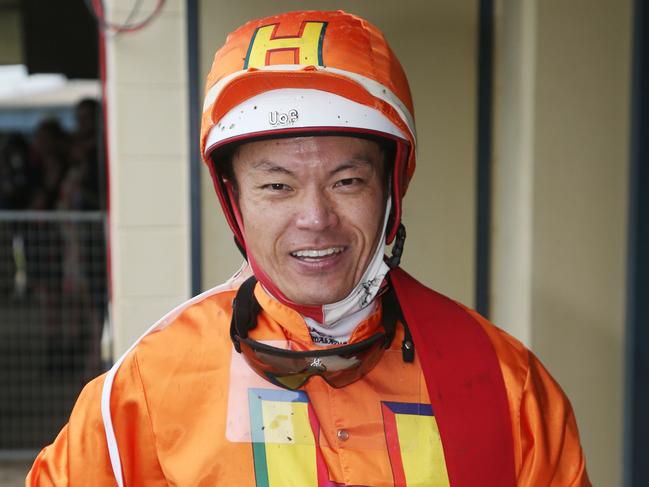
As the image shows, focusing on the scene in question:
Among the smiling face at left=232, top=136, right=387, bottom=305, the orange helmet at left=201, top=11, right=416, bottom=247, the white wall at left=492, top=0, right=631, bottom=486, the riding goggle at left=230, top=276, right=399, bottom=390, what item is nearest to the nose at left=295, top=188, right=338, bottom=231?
the smiling face at left=232, top=136, right=387, bottom=305

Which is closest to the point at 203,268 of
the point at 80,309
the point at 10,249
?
the point at 80,309

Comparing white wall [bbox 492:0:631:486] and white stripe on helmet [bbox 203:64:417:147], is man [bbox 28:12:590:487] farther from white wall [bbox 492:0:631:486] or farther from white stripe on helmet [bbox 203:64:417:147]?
white wall [bbox 492:0:631:486]

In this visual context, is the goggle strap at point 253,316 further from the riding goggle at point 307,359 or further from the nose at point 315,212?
the nose at point 315,212

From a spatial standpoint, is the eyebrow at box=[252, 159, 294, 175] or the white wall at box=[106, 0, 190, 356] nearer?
the eyebrow at box=[252, 159, 294, 175]

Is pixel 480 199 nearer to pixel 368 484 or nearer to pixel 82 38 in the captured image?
pixel 368 484

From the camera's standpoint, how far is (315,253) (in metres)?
1.38

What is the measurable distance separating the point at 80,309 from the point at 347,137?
3370 millimetres

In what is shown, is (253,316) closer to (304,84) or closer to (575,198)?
(304,84)

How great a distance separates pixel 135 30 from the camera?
279 centimetres

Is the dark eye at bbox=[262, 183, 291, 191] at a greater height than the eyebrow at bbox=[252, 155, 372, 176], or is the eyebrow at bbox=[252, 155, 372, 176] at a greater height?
the eyebrow at bbox=[252, 155, 372, 176]

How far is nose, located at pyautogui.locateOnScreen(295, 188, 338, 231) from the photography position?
53.1 inches

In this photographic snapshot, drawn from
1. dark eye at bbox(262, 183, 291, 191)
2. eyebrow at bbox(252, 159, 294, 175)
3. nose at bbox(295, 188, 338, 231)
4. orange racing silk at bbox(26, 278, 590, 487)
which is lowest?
orange racing silk at bbox(26, 278, 590, 487)

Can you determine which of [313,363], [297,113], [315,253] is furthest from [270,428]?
[297,113]

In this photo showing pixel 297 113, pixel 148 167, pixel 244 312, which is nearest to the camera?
pixel 297 113
